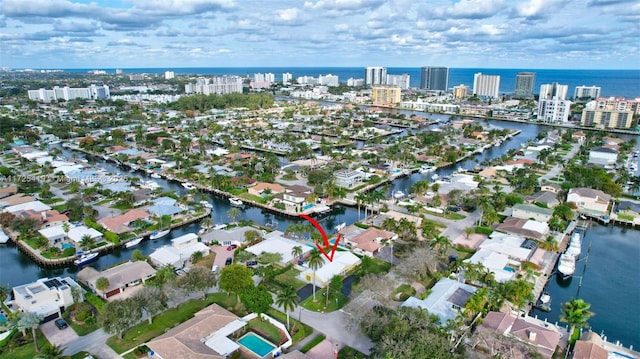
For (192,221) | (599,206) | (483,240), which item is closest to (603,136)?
(599,206)

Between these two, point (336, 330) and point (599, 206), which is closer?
point (336, 330)

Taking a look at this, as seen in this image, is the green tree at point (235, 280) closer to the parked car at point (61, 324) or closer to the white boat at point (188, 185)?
the parked car at point (61, 324)

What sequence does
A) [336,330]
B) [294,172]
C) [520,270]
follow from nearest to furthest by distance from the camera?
[336,330] → [520,270] → [294,172]

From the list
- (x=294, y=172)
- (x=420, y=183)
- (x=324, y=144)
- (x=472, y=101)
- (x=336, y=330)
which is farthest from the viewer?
(x=472, y=101)

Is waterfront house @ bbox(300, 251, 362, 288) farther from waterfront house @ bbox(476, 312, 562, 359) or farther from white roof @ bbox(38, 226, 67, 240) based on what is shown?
white roof @ bbox(38, 226, 67, 240)

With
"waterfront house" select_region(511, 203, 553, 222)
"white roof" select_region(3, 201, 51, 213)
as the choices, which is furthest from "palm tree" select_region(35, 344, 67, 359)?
"waterfront house" select_region(511, 203, 553, 222)

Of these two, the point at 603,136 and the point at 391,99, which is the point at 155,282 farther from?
the point at 391,99
